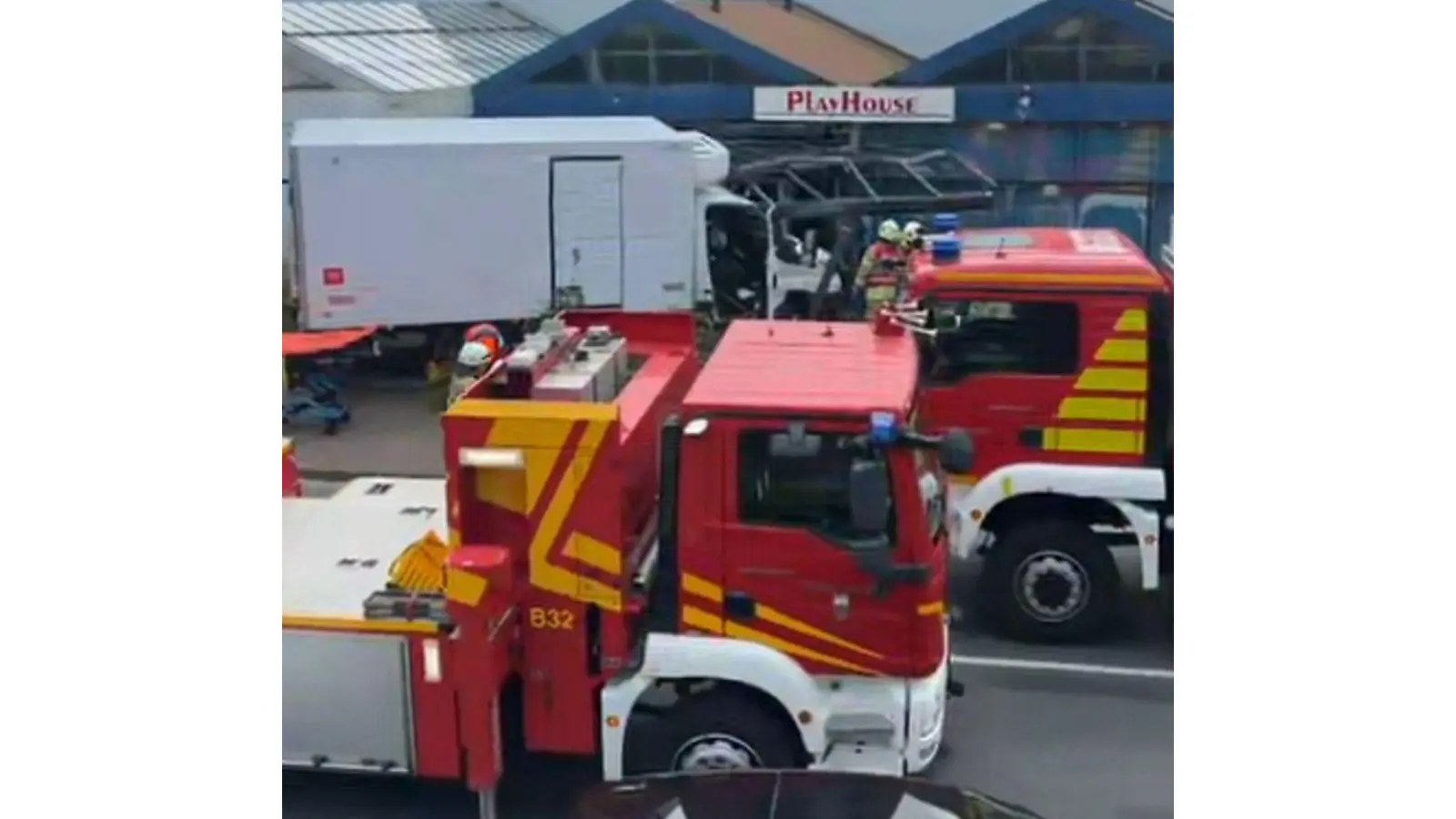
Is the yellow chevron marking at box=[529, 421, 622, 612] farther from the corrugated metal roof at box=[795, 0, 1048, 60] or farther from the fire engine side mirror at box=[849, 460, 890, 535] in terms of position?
the corrugated metal roof at box=[795, 0, 1048, 60]

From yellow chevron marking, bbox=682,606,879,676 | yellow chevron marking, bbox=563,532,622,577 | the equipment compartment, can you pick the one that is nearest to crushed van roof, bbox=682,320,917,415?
yellow chevron marking, bbox=563,532,622,577

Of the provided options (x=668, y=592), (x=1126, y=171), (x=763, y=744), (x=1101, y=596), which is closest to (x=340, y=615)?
(x=668, y=592)

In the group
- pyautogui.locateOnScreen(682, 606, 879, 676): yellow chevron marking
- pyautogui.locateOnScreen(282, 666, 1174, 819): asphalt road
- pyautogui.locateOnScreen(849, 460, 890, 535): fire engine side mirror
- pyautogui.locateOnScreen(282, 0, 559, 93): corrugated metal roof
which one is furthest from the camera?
pyautogui.locateOnScreen(282, 0, 559, 93): corrugated metal roof

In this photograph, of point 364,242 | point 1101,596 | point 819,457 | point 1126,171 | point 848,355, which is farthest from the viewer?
point 1126,171

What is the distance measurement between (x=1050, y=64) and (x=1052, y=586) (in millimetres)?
10119

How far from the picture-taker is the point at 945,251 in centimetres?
881

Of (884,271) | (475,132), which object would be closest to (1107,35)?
(475,132)

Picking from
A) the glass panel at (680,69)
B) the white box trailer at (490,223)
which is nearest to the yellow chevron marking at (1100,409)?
the white box trailer at (490,223)

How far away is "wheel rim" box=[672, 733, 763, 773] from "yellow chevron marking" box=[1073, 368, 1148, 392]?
3.18 meters

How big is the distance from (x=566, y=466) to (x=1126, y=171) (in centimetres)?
1219

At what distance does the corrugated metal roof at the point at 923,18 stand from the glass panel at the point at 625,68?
3401 millimetres

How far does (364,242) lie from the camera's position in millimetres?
14328

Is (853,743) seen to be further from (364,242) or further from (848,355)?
(364,242)

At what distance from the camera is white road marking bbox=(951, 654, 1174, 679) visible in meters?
7.95
